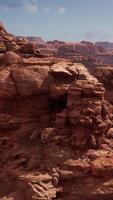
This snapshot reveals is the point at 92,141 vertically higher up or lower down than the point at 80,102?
lower down

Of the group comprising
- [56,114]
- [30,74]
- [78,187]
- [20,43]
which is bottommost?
[78,187]

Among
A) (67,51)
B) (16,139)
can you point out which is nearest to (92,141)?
(16,139)

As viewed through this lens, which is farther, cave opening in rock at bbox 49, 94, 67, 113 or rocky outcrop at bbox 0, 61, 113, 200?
cave opening in rock at bbox 49, 94, 67, 113

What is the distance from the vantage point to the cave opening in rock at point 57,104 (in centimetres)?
3016

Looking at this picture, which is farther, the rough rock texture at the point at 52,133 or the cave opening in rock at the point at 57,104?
the cave opening in rock at the point at 57,104

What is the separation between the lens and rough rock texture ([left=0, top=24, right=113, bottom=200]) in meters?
25.9

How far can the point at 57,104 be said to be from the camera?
30.7 m

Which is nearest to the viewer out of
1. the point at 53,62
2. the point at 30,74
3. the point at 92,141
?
the point at 92,141

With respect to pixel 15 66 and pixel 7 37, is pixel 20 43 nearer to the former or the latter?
pixel 7 37

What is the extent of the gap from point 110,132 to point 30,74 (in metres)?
7.59

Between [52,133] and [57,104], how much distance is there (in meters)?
3.14

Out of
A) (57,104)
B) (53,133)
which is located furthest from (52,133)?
(57,104)

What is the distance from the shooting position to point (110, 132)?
29484 millimetres

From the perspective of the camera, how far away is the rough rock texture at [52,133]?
1021 inches
